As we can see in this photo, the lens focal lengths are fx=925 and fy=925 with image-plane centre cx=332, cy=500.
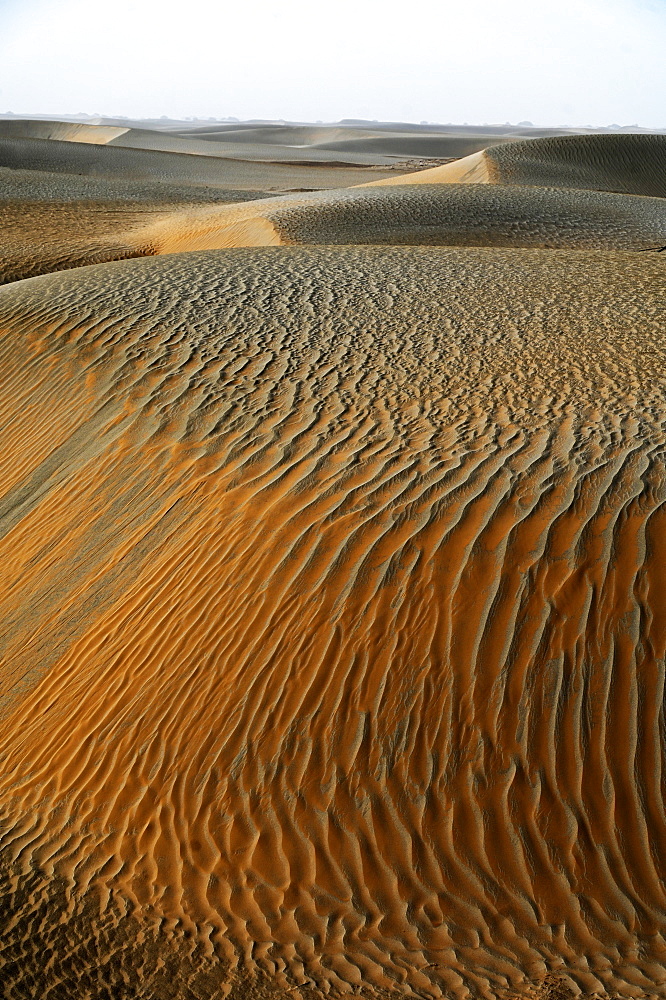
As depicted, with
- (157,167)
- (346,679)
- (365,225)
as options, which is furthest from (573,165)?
(346,679)

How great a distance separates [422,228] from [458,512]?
933 centimetres

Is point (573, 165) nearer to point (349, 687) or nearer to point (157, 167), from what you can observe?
point (157, 167)

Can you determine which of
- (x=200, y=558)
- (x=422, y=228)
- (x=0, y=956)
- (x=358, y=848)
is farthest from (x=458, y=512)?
(x=422, y=228)

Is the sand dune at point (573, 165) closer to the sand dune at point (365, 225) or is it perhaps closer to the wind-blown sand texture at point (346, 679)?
the sand dune at point (365, 225)

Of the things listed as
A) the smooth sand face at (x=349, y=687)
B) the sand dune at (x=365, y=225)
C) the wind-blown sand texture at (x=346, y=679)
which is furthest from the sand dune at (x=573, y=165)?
the smooth sand face at (x=349, y=687)

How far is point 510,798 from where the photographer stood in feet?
12.8

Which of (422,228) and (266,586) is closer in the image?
(266,586)

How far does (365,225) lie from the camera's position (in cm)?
1327

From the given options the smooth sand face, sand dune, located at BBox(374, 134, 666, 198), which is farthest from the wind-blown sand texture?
sand dune, located at BBox(374, 134, 666, 198)

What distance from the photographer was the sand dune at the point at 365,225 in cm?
1301

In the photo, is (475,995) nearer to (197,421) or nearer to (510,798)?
(510,798)

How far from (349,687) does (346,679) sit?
0.13 ft

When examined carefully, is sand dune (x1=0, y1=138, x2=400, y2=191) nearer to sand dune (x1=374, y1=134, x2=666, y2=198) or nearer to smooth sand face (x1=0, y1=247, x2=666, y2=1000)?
sand dune (x1=374, y1=134, x2=666, y2=198)

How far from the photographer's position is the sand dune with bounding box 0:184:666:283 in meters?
13.0
